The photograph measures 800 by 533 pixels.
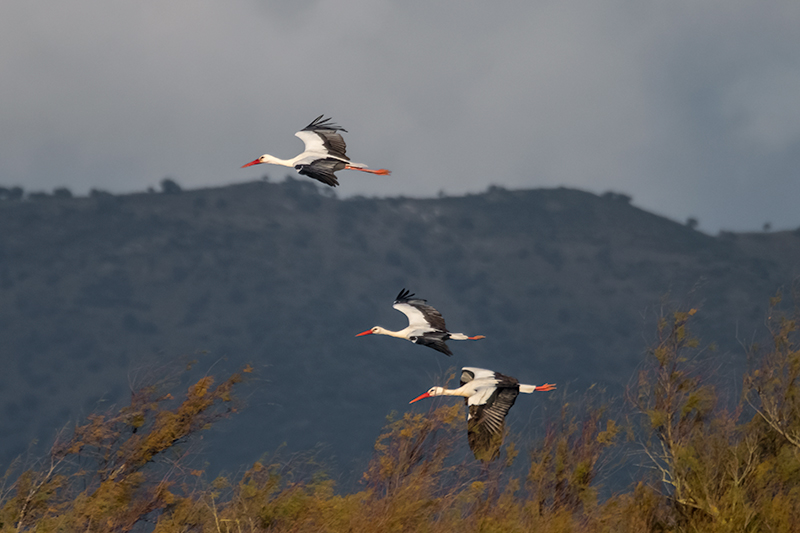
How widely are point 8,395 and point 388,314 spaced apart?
7391cm

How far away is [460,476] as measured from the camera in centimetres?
1616

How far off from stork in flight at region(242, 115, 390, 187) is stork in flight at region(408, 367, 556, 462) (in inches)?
147

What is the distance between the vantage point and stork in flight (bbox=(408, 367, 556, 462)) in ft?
47.9

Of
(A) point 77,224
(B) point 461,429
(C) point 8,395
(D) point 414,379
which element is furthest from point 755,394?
(A) point 77,224

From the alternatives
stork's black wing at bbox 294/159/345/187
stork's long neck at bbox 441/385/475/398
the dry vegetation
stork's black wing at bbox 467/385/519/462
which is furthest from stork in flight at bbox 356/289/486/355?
stork's black wing at bbox 294/159/345/187

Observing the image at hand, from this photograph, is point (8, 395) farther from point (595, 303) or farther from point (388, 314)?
point (595, 303)

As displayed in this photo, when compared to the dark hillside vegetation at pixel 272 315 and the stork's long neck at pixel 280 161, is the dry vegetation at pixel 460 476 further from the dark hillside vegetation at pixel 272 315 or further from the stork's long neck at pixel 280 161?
the dark hillside vegetation at pixel 272 315

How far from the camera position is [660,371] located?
20.9 metres

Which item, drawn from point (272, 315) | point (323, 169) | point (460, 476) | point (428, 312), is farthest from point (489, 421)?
point (272, 315)

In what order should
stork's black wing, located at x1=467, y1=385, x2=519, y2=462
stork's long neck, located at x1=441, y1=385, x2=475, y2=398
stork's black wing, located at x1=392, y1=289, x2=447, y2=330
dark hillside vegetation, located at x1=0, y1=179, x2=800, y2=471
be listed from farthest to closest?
dark hillside vegetation, located at x1=0, y1=179, x2=800, y2=471 < stork's black wing, located at x1=392, y1=289, x2=447, y2=330 < stork's long neck, located at x1=441, y1=385, x2=475, y2=398 < stork's black wing, located at x1=467, y1=385, x2=519, y2=462

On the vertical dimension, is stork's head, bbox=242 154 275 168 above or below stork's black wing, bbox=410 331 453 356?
above

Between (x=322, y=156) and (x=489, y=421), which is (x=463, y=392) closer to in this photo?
(x=489, y=421)

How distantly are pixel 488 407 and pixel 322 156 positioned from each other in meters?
4.72

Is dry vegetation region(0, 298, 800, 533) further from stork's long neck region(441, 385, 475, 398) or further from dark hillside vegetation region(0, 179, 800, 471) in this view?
dark hillside vegetation region(0, 179, 800, 471)
